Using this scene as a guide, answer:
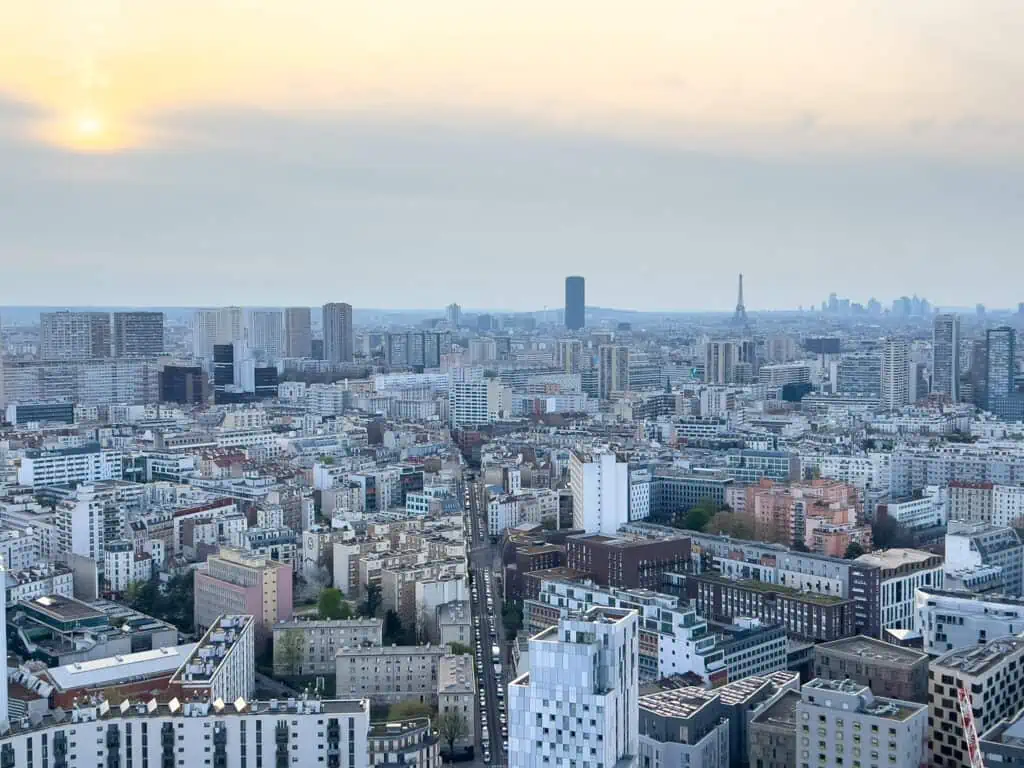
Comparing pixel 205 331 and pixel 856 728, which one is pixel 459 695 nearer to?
pixel 856 728

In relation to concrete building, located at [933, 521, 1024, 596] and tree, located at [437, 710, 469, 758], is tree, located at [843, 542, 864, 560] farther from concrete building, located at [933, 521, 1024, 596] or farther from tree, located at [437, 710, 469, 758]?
tree, located at [437, 710, 469, 758]

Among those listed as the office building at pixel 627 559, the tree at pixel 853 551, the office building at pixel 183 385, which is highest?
the office building at pixel 183 385

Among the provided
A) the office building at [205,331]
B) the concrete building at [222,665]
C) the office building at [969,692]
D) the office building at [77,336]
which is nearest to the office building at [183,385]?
the office building at [77,336]

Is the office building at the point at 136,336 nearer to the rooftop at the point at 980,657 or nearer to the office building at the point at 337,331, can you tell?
the office building at the point at 337,331

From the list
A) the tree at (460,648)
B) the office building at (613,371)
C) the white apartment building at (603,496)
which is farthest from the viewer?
the office building at (613,371)

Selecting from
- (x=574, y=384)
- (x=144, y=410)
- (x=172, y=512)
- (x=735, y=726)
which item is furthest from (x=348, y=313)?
(x=735, y=726)

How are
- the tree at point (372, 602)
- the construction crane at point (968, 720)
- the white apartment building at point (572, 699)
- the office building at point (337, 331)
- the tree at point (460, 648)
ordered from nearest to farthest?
the white apartment building at point (572, 699), the construction crane at point (968, 720), the tree at point (460, 648), the tree at point (372, 602), the office building at point (337, 331)

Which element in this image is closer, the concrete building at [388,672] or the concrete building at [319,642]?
the concrete building at [388,672]

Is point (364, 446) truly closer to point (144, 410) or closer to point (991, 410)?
point (144, 410)

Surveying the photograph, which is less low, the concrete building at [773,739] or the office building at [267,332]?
the office building at [267,332]
